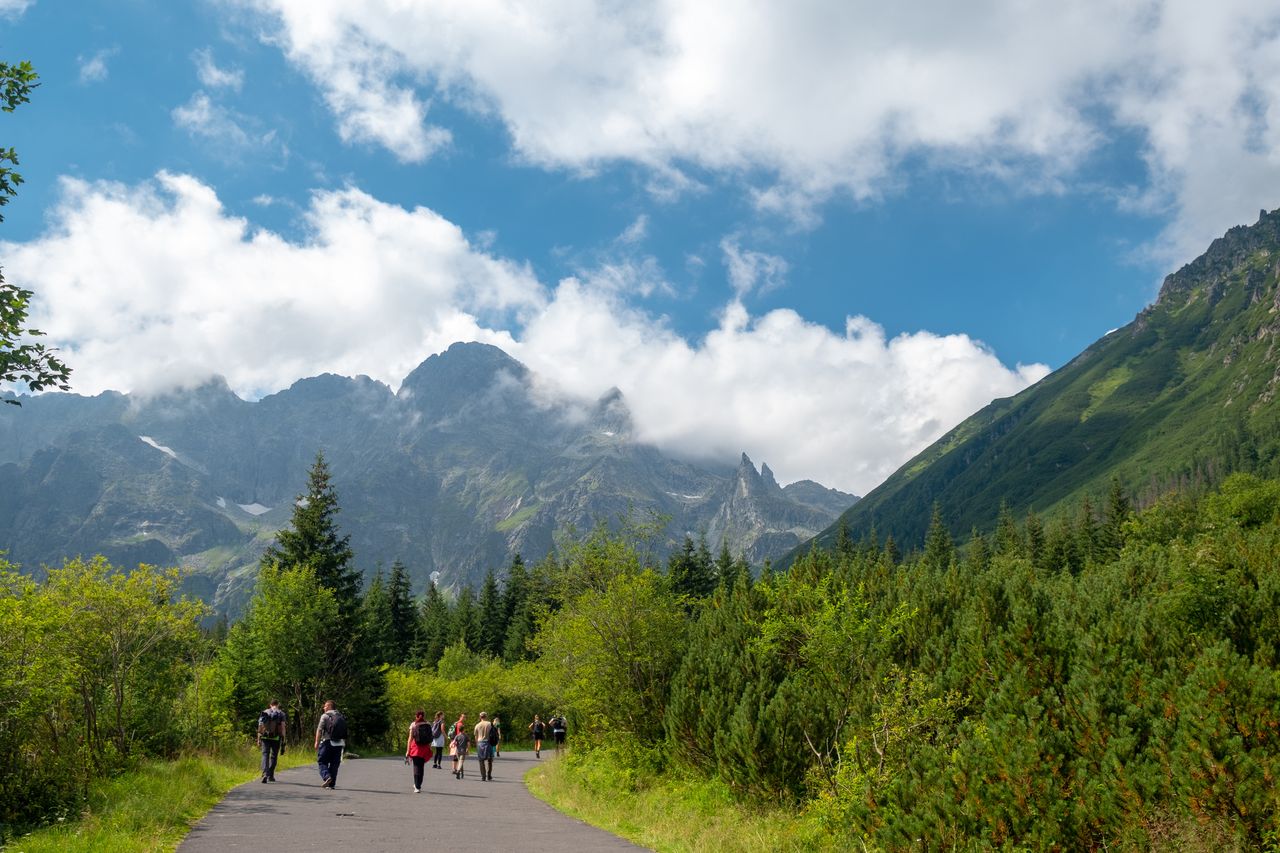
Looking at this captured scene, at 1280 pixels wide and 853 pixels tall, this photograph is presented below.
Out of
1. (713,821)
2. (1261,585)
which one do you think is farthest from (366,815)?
(1261,585)

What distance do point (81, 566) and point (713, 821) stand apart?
47.7 ft

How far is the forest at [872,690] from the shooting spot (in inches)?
344

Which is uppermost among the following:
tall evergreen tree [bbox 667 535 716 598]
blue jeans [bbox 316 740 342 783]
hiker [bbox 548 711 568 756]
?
tall evergreen tree [bbox 667 535 716 598]

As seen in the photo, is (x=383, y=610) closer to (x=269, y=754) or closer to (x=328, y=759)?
(x=269, y=754)

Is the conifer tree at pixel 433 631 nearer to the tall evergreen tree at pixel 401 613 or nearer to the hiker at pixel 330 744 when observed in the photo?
the tall evergreen tree at pixel 401 613

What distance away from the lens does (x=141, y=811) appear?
12219mm

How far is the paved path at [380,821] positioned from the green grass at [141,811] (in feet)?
1.21

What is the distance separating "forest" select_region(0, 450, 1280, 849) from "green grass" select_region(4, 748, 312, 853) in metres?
0.69

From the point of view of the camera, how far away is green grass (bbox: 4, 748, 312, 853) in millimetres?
10195

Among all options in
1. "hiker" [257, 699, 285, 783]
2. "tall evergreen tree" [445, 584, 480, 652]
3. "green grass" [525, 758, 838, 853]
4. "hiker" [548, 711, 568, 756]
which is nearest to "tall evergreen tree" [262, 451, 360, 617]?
"hiker" [548, 711, 568, 756]

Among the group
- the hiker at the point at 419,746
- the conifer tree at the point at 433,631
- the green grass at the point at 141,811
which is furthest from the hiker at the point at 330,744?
the conifer tree at the point at 433,631

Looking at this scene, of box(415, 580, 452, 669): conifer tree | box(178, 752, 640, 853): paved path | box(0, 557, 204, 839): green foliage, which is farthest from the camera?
box(415, 580, 452, 669): conifer tree

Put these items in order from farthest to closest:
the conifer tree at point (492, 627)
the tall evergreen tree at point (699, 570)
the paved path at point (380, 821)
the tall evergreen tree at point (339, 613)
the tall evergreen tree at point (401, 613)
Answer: the conifer tree at point (492, 627)
the tall evergreen tree at point (699, 570)
the tall evergreen tree at point (401, 613)
the tall evergreen tree at point (339, 613)
the paved path at point (380, 821)

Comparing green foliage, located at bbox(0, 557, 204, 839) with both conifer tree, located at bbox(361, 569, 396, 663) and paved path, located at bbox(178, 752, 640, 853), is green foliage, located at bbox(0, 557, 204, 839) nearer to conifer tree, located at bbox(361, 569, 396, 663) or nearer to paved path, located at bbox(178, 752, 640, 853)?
paved path, located at bbox(178, 752, 640, 853)
